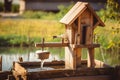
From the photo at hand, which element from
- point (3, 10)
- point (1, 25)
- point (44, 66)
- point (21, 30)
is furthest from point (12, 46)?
point (3, 10)

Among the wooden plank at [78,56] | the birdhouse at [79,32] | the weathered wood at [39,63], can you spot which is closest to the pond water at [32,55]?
the weathered wood at [39,63]

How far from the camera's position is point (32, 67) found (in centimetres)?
1258

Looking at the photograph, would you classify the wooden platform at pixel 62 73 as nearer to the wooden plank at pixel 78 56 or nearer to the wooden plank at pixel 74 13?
the wooden plank at pixel 78 56

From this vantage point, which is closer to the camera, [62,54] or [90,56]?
[90,56]

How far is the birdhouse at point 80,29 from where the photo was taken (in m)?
11.7

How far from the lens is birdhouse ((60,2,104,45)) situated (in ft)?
38.4

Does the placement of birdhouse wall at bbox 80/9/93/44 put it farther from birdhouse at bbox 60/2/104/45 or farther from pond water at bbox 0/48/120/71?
pond water at bbox 0/48/120/71

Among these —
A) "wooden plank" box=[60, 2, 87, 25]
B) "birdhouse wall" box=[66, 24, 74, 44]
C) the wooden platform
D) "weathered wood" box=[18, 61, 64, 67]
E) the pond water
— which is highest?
"wooden plank" box=[60, 2, 87, 25]

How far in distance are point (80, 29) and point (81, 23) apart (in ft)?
0.72

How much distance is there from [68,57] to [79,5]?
1.83 m

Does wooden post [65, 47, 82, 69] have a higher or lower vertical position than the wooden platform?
higher

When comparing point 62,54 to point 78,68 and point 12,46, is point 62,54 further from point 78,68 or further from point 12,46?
point 78,68

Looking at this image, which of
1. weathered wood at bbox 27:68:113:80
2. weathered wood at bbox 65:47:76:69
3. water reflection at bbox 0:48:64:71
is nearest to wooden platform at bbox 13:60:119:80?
weathered wood at bbox 27:68:113:80

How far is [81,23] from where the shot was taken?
11.9 metres
